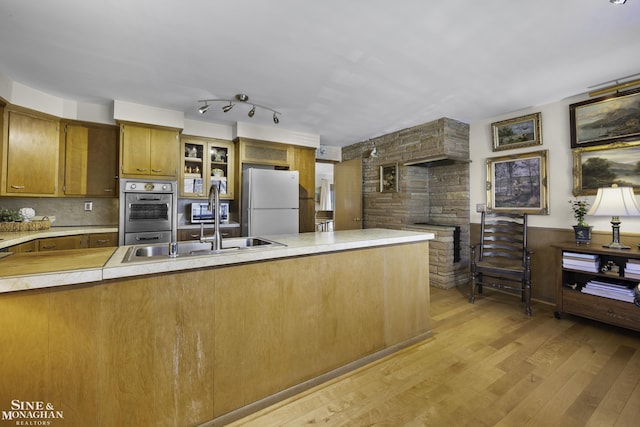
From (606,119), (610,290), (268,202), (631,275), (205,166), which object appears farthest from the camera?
(205,166)

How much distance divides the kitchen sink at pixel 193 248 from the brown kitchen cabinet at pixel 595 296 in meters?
2.90

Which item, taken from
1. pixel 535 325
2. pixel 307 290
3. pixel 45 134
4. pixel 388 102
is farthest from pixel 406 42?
pixel 45 134

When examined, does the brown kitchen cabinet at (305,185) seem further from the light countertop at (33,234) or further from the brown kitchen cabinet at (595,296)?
the brown kitchen cabinet at (595,296)

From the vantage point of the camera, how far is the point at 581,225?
282cm

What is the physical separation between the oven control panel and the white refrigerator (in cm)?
99

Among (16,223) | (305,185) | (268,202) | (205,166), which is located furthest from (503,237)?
(16,223)

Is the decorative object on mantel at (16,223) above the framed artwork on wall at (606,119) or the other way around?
the other way around

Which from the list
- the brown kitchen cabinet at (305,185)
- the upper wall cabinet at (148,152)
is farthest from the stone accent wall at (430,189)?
the upper wall cabinet at (148,152)

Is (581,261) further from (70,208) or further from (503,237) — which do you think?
(70,208)

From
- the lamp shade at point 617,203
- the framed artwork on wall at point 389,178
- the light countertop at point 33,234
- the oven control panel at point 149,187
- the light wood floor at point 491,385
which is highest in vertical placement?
the framed artwork on wall at point 389,178

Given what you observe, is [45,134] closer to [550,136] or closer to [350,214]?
[350,214]

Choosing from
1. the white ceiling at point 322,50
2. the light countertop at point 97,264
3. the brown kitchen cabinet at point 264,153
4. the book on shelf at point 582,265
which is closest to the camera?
the light countertop at point 97,264

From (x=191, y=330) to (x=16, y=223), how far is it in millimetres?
2896

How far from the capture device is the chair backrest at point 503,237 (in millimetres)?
3332
